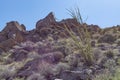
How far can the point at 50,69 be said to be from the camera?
17734mm

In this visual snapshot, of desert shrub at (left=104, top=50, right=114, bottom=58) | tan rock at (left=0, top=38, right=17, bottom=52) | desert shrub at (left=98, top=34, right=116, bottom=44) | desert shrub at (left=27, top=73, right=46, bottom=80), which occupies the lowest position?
desert shrub at (left=27, top=73, right=46, bottom=80)

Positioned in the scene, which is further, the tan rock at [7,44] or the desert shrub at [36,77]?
the tan rock at [7,44]

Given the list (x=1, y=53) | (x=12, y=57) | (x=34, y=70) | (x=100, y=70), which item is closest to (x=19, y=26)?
(x=1, y=53)

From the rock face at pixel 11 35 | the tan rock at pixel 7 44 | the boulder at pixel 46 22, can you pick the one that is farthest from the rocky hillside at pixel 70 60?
the boulder at pixel 46 22

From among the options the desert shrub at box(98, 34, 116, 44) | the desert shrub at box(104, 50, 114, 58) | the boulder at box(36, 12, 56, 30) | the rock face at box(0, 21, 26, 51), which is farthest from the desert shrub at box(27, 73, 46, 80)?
the boulder at box(36, 12, 56, 30)

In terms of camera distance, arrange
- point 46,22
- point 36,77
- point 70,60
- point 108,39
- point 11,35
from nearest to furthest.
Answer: point 36,77
point 70,60
point 108,39
point 11,35
point 46,22

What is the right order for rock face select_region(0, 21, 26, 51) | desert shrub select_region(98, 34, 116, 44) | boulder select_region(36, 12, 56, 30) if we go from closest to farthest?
desert shrub select_region(98, 34, 116, 44) < rock face select_region(0, 21, 26, 51) < boulder select_region(36, 12, 56, 30)

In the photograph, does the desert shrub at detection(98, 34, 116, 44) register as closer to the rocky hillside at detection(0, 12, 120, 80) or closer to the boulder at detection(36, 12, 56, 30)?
the rocky hillside at detection(0, 12, 120, 80)

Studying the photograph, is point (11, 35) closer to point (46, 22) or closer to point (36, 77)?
point (46, 22)

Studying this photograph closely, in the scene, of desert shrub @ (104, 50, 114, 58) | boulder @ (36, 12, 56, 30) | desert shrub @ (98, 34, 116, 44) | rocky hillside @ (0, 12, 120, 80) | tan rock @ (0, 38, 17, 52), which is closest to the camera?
rocky hillside @ (0, 12, 120, 80)

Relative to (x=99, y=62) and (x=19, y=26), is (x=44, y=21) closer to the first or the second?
(x=19, y=26)

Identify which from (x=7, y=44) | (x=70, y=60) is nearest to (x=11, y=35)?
(x=7, y=44)

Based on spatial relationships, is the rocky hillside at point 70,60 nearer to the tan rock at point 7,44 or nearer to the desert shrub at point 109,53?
the desert shrub at point 109,53

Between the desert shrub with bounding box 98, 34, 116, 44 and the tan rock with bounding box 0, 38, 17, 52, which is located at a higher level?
the tan rock with bounding box 0, 38, 17, 52
